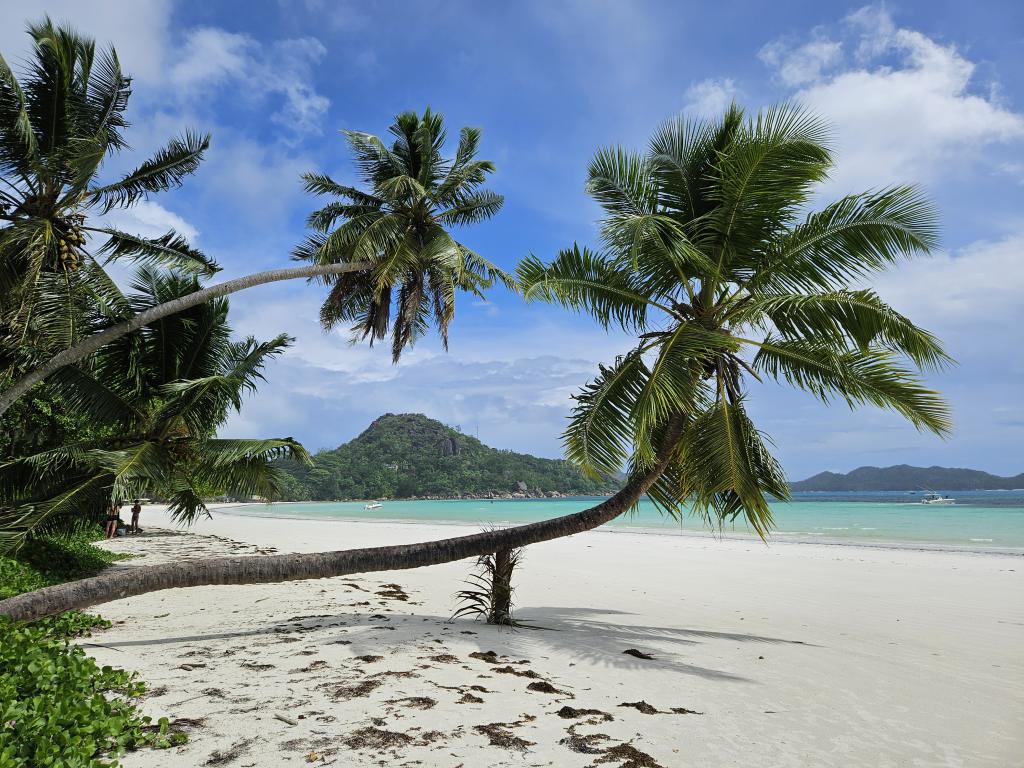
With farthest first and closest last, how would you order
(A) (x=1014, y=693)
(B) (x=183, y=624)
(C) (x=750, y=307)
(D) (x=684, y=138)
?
(D) (x=684, y=138) → (B) (x=183, y=624) → (C) (x=750, y=307) → (A) (x=1014, y=693)

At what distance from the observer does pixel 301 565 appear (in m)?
6.38

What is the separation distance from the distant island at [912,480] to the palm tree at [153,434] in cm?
15004

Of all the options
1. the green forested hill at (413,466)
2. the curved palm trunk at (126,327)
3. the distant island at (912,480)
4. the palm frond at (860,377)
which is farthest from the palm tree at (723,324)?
the distant island at (912,480)

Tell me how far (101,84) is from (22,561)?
23.8 feet

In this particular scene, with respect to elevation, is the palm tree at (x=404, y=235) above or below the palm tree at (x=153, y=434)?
above

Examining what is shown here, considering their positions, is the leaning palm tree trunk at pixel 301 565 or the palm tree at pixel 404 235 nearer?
the leaning palm tree trunk at pixel 301 565

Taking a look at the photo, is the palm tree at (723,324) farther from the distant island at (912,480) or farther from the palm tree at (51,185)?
the distant island at (912,480)

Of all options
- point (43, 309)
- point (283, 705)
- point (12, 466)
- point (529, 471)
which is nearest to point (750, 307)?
point (283, 705)

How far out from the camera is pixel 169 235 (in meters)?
10.8

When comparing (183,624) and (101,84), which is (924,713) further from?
(101,84)

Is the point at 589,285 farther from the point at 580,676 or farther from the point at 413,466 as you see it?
the point at 413,466

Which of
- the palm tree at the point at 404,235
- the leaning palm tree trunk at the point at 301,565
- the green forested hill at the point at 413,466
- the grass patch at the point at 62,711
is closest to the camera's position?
the grass patch at the point at 62,711

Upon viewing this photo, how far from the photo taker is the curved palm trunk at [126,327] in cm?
827

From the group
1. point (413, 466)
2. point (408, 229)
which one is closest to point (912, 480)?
point (413, 466)
